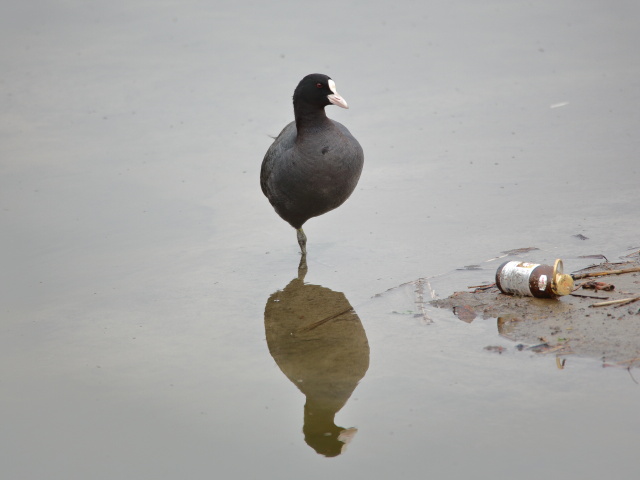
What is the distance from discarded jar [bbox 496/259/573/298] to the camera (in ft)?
16.2

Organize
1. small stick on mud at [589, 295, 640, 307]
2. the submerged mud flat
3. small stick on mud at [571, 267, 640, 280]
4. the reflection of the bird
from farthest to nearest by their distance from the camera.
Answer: small stick on mud at [571, 267, 640, 280] < small stick on mud at [589, 295, 640, 307] < the submerged mud flat < the reflection of the bird

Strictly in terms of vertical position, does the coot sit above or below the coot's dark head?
below

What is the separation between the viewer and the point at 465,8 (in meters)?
11.2

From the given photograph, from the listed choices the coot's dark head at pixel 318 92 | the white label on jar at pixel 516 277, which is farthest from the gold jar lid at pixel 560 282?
the coot's dark head at pixel 318 92

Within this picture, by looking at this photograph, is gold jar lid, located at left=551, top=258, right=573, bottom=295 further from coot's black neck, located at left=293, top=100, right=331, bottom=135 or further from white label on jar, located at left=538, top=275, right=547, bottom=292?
coot's black neck, located at left=293, top=100, right=331, bottom=135

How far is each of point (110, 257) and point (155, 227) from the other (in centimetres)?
55

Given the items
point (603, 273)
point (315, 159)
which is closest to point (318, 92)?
point (315, 159)

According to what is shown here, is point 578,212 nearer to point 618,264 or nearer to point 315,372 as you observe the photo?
point 618,264

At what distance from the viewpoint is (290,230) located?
7.05 m

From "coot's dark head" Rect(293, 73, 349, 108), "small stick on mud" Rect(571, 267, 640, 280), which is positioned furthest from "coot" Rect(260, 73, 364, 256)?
"small stick on mud" Rect(571, 267, 640, 280)

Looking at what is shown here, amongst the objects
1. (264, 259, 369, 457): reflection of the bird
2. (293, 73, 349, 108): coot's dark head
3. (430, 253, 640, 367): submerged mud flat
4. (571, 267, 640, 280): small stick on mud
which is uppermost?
(293, 73, 349, 108): coot's dark head

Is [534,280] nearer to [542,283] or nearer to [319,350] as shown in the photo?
[542,283]

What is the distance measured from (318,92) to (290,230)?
4.05 ft

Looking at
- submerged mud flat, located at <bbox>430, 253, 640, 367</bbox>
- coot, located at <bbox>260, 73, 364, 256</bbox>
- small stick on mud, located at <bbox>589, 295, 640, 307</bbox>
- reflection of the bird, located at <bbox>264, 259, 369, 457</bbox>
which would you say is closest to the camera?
reflection of the bird, located at <bbox>264, 259, 369, 457</bbox>
